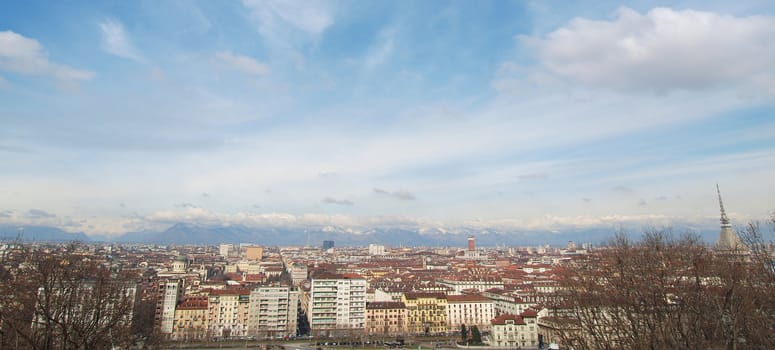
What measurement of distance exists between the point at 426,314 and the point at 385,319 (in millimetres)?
5670

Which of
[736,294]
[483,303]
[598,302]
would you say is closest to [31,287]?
[598,302]

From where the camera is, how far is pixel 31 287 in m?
26.4

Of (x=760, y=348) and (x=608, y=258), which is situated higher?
(x=608, y=258)

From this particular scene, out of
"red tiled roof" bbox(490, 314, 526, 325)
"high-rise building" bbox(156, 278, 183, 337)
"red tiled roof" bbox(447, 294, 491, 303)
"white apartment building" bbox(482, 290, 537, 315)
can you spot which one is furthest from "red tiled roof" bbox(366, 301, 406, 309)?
"high-rise building" bbox(156, 278, 183, 337)

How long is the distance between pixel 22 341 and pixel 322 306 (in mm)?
37751

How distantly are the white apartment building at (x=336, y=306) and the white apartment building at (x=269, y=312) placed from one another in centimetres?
338

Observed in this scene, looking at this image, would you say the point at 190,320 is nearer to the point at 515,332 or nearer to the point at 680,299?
the point at 515,332

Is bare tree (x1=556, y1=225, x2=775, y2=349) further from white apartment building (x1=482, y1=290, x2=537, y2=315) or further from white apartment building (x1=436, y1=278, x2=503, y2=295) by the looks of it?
white apartment building (x1=436, y1=278, x2=503, y2=295)

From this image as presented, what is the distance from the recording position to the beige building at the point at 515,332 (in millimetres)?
52219

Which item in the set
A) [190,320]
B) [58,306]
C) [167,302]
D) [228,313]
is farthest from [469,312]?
[58,306]

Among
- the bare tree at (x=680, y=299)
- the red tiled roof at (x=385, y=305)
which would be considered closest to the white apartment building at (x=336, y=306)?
the red tiled roof at (x=385, y=305)

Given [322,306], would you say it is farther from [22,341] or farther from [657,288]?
[657,288]

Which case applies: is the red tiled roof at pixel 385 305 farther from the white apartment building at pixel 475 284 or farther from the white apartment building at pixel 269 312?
the white apartment building at pixel 475 284

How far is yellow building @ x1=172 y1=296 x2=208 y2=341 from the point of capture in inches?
2235
